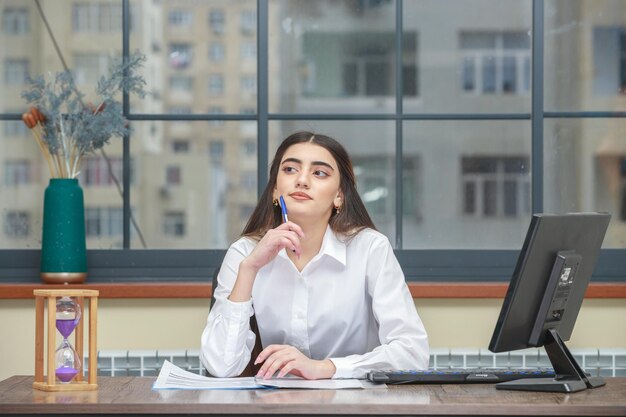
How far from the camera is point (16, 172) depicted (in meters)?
4.10

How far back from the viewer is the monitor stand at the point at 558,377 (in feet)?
7.41

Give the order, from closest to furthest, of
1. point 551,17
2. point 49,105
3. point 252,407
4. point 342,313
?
point 252,407 < point 342,313 < point 49,105 < point 551,17

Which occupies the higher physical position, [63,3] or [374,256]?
[63,3]

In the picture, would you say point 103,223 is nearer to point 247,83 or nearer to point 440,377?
point 247,83

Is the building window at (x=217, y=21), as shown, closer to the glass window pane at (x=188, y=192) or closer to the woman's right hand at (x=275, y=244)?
the glass window pane at (x=188, y=192)

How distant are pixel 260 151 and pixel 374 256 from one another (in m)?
1.07

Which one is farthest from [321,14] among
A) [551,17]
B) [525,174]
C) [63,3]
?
[525,174]

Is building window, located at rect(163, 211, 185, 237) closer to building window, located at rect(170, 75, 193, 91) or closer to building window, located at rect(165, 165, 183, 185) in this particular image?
building window, located at rect(165, 165, 183, 185)

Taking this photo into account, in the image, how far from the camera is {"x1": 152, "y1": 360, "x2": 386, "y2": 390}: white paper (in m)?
2.25

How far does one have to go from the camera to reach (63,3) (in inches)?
181

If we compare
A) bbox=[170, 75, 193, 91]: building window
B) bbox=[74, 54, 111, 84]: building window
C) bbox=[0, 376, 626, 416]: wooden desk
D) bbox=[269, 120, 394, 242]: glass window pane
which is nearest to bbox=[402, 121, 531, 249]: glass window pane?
bbox=[269, 120, 394, 242]: glass window pane

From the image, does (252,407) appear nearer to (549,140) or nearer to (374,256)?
(374,256)

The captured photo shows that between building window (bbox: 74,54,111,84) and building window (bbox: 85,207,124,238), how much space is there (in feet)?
1.68

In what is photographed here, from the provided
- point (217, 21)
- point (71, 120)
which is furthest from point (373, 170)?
point (71, 120)
